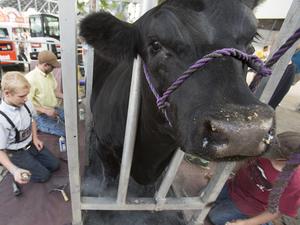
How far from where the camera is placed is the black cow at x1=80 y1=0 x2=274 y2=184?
2.63ft

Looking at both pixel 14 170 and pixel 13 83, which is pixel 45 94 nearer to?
pixel 13 83

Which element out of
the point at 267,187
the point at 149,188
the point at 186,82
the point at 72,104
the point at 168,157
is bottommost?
the point at 149,188

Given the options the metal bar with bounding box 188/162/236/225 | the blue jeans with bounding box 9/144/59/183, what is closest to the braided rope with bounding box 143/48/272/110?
the metal bar with bounding box 188/162/236/225

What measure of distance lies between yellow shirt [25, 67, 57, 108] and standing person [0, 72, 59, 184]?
0.72m

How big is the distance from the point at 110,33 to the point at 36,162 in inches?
68.6

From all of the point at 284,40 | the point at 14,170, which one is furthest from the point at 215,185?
the point at 14,170

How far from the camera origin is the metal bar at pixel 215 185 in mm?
1711

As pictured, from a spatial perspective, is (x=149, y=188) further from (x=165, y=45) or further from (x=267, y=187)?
(x=165, y=45)

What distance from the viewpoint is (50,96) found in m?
3.40

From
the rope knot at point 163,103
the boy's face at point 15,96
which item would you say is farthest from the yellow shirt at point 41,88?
the rope knot at point 163,103

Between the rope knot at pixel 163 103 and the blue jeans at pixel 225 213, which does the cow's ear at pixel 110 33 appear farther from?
the blue jeans at pixel 225 213

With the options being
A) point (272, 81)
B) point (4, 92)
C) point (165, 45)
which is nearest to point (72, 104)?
point (165, 45)

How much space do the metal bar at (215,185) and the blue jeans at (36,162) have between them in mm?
1567

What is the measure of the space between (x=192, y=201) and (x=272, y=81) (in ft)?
3.57
